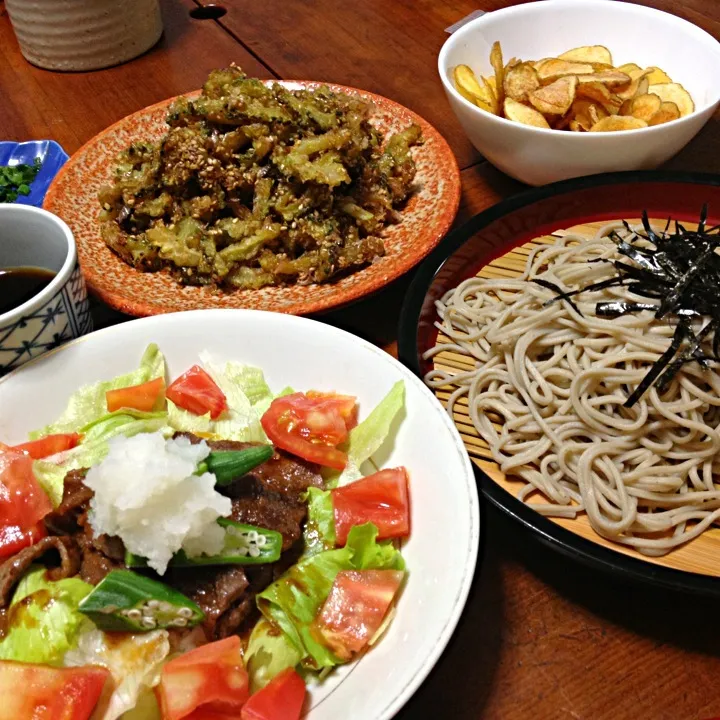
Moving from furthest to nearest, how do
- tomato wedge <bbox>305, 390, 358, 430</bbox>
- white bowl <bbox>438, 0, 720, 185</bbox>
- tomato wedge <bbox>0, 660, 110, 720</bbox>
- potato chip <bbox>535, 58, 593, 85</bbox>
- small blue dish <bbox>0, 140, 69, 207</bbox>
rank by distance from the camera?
1. small blue dish <bbox>0, 140, 69, 207</bbox>
2. potato chip <bbox>535, 58, 593, 85</bbox>
3. white bowl <bbox>438, 0, 720, 185</bbox>
4. tomato wedge <bbox>305, 390, 358, 430</bbox>
5. tomato wedge <bbox>0, 660, 110, 720</bbox>

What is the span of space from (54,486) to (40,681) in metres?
0.41

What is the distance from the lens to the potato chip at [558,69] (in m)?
2.20

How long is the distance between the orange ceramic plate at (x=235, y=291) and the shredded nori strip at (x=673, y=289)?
376 mm

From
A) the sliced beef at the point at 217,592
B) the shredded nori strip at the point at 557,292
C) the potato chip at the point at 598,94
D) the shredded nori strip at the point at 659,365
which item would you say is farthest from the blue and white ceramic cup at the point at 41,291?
the potato chip at the point at 598,94

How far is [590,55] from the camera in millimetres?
2369

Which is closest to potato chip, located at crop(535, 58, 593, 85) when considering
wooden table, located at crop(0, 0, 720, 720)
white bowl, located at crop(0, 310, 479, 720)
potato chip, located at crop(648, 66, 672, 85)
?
potato chip, located at crop(648, 66, 672, 85)

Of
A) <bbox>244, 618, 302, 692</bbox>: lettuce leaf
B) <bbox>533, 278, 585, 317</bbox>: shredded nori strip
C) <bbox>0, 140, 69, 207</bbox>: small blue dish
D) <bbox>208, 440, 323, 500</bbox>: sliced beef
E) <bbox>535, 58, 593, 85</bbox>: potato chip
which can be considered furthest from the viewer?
<bbox>0, 140, 69, 207</bbox>: small blue dish

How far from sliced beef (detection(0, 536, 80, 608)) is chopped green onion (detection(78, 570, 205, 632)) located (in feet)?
0.42

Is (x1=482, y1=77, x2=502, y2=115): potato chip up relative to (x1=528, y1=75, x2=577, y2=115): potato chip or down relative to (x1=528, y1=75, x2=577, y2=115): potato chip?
down

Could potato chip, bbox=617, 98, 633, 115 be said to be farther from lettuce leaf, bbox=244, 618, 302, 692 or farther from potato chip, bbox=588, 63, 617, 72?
lettuce leaf, bbox=244, 618, 302, 692

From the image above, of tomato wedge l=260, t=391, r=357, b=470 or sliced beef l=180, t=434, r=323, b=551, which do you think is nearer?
sliced beef l=180, t=434, r=323, b=551

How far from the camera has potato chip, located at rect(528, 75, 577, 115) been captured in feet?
6.76

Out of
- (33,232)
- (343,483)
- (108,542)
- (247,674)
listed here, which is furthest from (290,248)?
(247,674)

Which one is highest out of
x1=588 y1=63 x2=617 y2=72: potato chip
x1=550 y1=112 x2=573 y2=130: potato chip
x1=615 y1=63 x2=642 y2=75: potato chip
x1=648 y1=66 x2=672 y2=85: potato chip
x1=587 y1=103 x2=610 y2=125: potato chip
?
x1=588 y1=63 x2=617 y2=72: potato chip
